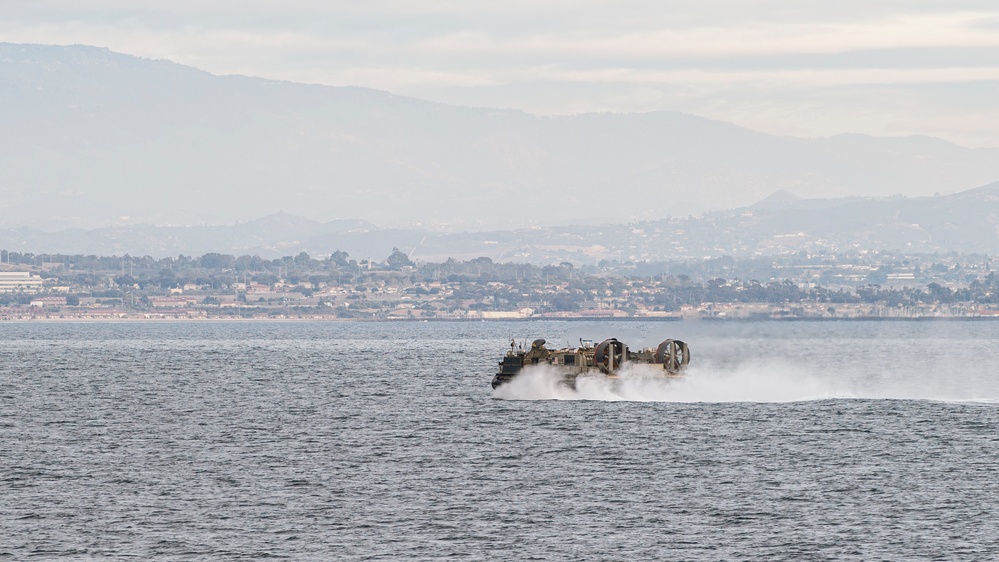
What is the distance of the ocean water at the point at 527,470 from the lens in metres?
63.3

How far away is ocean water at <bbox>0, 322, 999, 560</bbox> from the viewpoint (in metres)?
63.3

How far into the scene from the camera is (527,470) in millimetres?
83688

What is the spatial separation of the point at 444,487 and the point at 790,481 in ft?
58.7

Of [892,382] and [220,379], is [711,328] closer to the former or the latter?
[892,382]

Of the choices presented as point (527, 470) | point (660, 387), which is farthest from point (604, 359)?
point (527, 470)

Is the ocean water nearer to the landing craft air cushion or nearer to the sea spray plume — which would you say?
the sea spray plume

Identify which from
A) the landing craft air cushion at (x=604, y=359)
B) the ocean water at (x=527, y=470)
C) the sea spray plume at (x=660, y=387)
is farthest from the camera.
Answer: the sea spray plume at (x=660, y=387)

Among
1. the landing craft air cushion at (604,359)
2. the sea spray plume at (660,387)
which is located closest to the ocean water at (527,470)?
the sea spray plume at (660,387)

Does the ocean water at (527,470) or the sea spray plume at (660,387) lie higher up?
the sea spray plume at (660,387)

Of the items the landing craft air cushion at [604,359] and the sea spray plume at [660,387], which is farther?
the sea spray plume at [660,387]

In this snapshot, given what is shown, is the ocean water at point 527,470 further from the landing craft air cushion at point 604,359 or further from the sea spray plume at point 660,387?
the landing craft air cushion at point 604,359

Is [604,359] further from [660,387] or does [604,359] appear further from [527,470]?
[527,470]

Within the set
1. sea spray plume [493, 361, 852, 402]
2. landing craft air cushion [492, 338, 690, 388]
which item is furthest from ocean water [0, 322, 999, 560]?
landing craft air cushion [492, 338, 690, 388]

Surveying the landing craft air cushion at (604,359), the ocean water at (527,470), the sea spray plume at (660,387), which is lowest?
the ocean water at (527,470)
